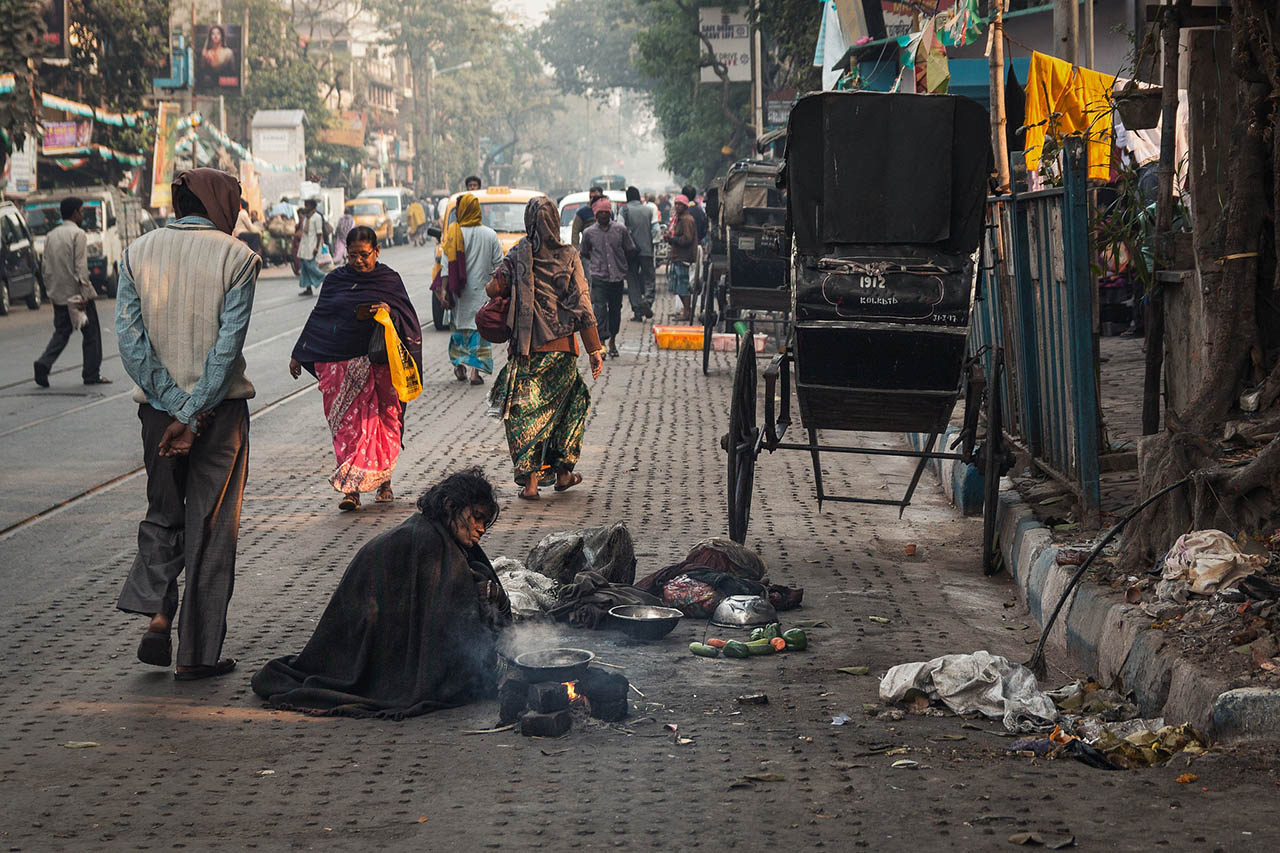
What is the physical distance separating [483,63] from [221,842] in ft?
326

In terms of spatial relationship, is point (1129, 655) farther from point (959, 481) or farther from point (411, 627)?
point (959, 481)

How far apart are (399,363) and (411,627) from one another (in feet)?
13.0

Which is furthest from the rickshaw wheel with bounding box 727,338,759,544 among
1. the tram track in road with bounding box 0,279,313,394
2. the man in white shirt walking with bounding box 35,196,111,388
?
the man in white shirt walking with bounding box 35,196,111,388

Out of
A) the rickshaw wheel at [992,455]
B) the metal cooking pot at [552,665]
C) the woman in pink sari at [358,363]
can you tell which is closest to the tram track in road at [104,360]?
the woman in pink sari at [358,363]

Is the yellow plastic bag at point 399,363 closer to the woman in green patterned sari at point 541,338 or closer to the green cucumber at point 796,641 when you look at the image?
the woman in green patterned sari at point 541,338

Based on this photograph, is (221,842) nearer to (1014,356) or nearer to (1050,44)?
(1014,356)

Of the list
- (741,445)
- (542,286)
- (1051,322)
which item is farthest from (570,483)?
(1051,322)

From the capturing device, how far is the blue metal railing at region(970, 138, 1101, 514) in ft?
21.5

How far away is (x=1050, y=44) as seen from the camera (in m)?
18.5

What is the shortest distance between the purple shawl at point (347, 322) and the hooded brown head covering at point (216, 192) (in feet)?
9.98

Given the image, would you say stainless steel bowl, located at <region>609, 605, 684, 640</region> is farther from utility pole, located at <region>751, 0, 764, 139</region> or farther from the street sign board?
the street sign board

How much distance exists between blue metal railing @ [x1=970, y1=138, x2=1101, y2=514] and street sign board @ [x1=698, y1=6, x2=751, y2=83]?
24.7 meters

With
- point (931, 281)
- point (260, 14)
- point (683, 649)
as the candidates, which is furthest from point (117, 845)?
point (260, 14)

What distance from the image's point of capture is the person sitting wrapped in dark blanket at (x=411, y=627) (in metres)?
5.08
